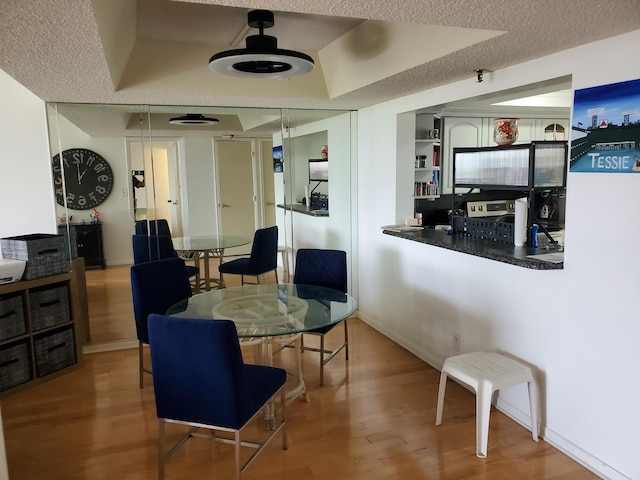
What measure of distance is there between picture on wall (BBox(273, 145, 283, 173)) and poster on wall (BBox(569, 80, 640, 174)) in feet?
9.06

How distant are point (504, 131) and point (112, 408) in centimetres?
348

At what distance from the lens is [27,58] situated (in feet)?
7.40

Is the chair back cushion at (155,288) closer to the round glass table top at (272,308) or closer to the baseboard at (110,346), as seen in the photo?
the round glass table top at (272,308)

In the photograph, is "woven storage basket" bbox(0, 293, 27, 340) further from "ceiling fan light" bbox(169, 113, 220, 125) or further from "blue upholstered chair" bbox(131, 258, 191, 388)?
"ceiling fan light" bbox(169, 113, 220, 125)

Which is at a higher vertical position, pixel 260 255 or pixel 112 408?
pixel 260 255

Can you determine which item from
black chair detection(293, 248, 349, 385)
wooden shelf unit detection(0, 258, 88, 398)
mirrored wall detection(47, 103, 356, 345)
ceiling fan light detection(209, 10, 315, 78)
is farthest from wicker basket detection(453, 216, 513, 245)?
wooden shelf unit detection(0, 258, 88, 398)

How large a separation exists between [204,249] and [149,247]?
1.54ft

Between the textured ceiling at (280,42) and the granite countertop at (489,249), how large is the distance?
1079mm

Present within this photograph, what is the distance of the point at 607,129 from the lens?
2189 millimetres

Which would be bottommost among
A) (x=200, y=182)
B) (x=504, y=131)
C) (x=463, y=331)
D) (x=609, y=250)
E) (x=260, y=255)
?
(x=463, y=331)

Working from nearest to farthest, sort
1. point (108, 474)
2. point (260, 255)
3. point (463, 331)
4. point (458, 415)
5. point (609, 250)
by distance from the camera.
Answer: point (609, 250)
point (108, 474)
point (458, 415)
point (463, 331)
point (260, 255)

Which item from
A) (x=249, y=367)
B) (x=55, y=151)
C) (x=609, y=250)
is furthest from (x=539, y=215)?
(x=55, y=151)

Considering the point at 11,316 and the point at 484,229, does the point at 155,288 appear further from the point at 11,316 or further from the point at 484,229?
the point at 484,229

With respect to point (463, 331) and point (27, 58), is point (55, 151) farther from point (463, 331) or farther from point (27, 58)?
point (463, 331)
